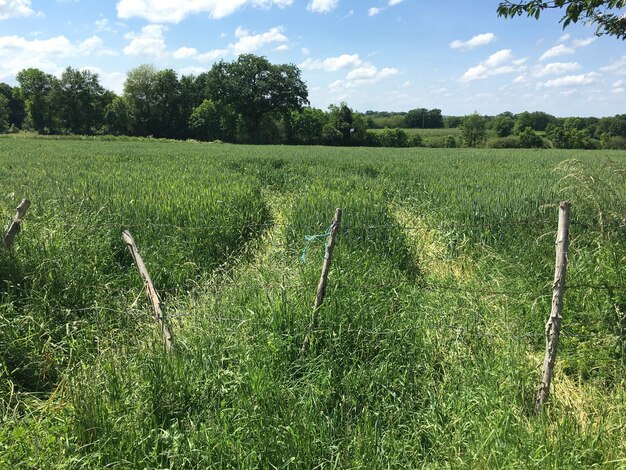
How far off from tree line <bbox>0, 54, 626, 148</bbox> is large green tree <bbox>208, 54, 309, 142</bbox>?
0.59 ft

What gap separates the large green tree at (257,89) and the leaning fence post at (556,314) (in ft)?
238

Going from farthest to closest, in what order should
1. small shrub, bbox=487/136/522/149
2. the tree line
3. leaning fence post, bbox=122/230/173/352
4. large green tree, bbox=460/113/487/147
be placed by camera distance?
large green tree, bbox=460/113/487/147 < the tree line < small shrub, bbox=487/136/522/149 < leaning fence post, bbox=122/230/173/352

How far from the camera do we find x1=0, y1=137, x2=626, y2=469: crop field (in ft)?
8.84

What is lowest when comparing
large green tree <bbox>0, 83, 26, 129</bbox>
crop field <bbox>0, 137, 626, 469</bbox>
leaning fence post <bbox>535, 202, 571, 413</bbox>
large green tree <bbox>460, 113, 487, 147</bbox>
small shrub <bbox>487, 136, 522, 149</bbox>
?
crop field <bbox>0, 137, 626, 469</bbox>

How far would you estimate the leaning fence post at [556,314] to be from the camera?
2.92 meters

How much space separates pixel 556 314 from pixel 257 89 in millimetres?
76454

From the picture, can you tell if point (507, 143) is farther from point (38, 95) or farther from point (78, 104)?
point (38, 95)

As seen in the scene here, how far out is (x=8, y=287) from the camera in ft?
14.6

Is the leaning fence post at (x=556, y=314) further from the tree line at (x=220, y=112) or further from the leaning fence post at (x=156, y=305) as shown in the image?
the tree line at (x=220, y=112)

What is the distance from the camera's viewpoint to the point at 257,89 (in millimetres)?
73500

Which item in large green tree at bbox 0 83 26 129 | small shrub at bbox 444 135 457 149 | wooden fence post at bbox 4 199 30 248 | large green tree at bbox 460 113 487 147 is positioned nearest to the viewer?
wooden fence post at bbox 4 199 30 248

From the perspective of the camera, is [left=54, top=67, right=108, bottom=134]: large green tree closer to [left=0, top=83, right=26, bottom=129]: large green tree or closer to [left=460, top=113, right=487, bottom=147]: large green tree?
[left=0, top=83, right=26, bottom=129]: large green tree

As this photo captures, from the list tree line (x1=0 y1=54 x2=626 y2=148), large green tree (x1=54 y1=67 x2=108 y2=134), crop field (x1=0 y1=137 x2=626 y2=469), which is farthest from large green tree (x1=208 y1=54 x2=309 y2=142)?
crop field (x1=0 y1=137 x2=626 y2=469)

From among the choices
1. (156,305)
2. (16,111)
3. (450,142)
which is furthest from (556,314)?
(16,111)
